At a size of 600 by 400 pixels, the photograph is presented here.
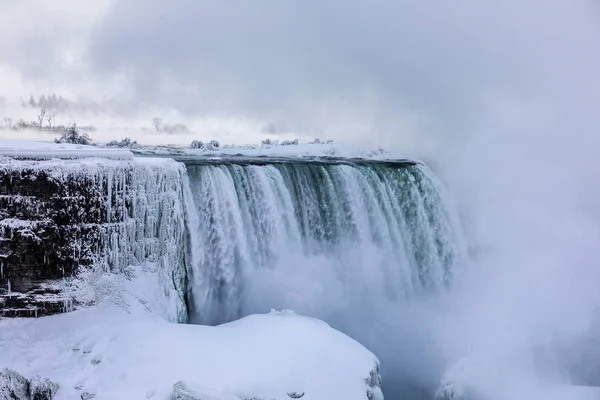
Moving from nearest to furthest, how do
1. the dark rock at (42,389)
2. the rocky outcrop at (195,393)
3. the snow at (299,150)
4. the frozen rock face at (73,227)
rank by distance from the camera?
the rocky outcrop at (195,393) < the dark rock at (42,389) < the frozen rock face at (73,227) < the snow at (299,150)

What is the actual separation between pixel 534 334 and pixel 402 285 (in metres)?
3.68

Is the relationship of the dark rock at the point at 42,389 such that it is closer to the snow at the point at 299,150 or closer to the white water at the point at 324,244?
the white water at the point at 324,244

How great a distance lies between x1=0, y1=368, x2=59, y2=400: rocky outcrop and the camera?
6.43 metres

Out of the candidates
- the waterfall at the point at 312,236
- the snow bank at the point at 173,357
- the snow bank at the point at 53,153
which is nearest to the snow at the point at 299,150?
the waterfall at the point at 312,236

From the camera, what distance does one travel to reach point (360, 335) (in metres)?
12.2

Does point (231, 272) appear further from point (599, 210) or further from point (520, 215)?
point (599, 210)

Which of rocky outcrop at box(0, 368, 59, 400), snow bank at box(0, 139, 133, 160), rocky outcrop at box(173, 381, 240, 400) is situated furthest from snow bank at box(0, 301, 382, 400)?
snow bank at box(0, 139, 133, 160)

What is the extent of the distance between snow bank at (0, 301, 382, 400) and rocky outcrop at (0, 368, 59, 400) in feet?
0.50

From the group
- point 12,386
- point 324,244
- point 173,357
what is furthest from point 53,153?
point 324,244

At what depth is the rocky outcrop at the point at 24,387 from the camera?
6430 mm

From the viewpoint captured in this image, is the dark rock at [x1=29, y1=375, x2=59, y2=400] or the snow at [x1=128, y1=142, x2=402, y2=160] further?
the snow at [x1=128, y1=142, x2=402, y2=160]

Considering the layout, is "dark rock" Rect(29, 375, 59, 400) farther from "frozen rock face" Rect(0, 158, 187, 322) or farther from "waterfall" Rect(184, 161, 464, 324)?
"waterfall" Rect(184, 161, 464, 324)

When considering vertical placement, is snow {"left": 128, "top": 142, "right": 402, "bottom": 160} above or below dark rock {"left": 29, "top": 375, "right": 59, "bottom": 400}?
above

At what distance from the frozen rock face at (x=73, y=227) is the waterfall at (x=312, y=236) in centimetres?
131
